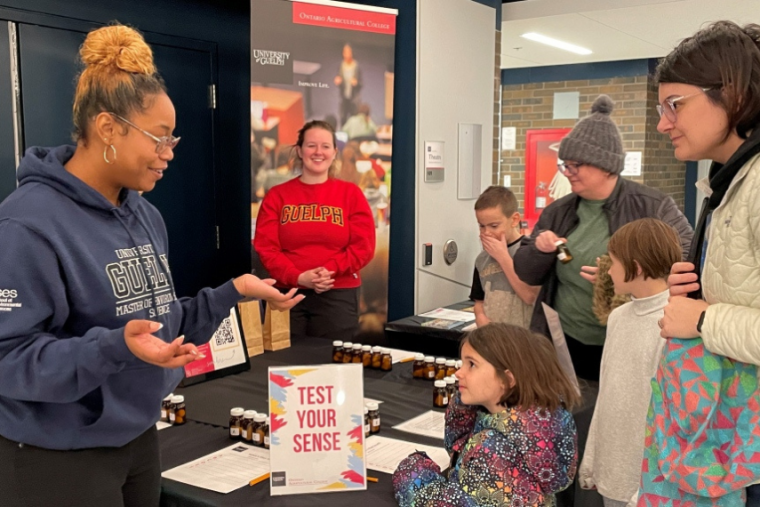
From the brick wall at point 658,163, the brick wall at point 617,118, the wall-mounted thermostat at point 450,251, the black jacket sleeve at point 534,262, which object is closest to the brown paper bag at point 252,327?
the black jacket sleeve at point 534,262

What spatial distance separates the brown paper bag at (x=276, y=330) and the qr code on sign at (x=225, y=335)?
258mm

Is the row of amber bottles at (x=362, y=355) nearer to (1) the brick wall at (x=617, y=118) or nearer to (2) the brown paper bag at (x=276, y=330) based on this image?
(2) the brown paper bag at (x=276, y=330)

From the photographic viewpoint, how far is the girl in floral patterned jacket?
1554 millimetres

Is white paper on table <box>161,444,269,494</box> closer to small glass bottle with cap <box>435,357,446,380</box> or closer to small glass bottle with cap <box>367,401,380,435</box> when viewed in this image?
small glass bottle with cap <box>367,401,380,435</box>

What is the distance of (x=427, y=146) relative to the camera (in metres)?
4.49

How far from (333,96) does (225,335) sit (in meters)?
1.90

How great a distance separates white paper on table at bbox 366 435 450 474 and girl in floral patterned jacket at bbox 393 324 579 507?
0.37 feet

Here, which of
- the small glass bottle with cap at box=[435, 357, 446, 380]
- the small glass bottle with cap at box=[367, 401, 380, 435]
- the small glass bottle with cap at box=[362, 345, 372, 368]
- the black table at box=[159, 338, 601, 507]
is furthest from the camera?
the small glass bottle with cap at box=[362, 345, 372, 368]

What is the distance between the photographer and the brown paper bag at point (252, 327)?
288 cm

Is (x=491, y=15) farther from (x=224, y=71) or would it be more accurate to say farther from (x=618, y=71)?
(x=618, y=71)

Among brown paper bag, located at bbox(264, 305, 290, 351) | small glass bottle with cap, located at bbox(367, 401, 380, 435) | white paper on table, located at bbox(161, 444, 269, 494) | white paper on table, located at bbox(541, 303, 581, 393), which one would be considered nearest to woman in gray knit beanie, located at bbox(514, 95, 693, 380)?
white paper on table, located at bbox(541, 303, 581, 393)

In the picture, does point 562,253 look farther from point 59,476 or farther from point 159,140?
→ point 59,476

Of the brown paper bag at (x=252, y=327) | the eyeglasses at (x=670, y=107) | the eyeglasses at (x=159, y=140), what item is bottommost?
the brown paper bag at (x=252, y=327)

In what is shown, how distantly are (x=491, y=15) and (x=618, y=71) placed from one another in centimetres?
426
